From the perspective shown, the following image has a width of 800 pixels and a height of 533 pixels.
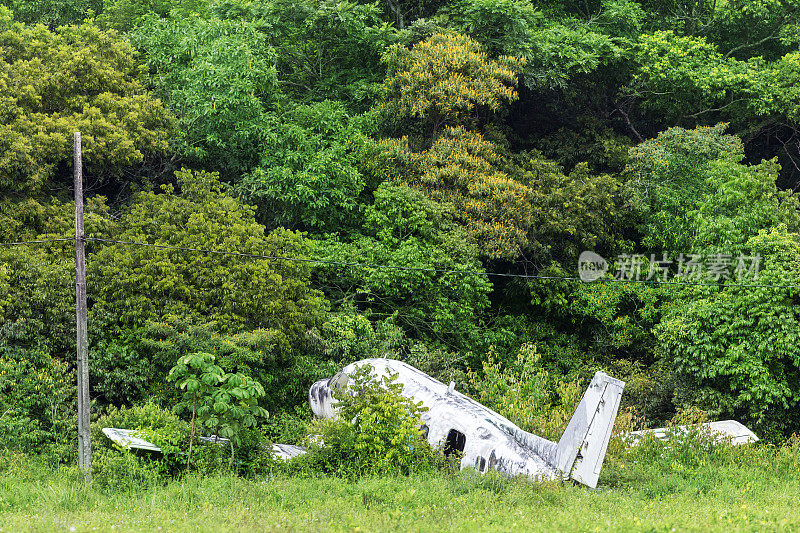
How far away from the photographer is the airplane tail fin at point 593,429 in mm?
14617

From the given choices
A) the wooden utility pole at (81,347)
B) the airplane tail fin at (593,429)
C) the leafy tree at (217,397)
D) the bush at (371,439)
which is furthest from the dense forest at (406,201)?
the airplane tail fin at (593,429)

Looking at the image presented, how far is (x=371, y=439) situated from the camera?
52.5ft

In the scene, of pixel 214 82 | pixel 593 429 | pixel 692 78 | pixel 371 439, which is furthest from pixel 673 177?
pixel 371 439

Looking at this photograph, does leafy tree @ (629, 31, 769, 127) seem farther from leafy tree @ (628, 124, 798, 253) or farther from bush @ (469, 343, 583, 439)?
bush @ (469, 343, 583, 439)

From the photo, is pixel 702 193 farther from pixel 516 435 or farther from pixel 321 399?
pixel 321 399

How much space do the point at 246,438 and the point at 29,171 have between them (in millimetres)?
11535

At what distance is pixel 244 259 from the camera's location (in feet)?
72.6

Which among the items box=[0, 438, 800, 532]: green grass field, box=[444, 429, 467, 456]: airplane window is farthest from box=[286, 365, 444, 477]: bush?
Answer: box=[0, 438, 800, 532]: green grass field

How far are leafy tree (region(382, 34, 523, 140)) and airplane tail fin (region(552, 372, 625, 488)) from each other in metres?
15.8

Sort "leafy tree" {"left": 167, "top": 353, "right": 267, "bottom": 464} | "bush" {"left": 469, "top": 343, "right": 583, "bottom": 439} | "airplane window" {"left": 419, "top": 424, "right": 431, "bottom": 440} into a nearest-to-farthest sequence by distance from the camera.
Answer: "leafy tree" {"left": 167, "top": 353, "right": 267, "bottom": 464} < "airplane window" {"left": 419, "top": 424, "right": 431, "bottom": 440} < "bush" {"left": 469, "top": 343, "right": 583, "bottom": 439}

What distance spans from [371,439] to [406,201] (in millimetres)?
12386

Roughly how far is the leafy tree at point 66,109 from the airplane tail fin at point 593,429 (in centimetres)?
1652

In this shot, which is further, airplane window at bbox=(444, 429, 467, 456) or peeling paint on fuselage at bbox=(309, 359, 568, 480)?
airplane window at bbox=(444, 429, 467, 456)

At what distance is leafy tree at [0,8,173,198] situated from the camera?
898 inches
